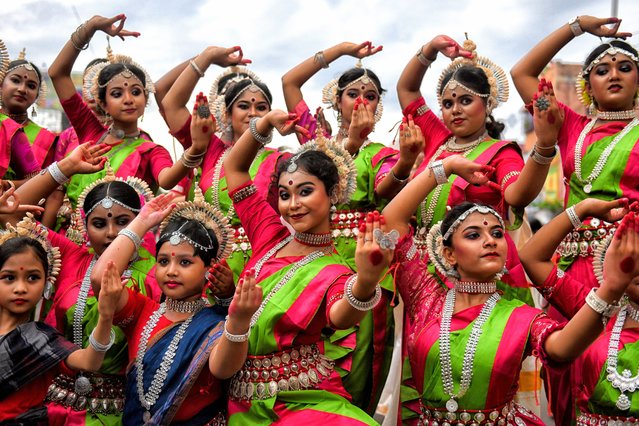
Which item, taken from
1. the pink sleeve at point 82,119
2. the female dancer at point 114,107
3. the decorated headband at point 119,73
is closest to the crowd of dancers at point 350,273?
the female dancer at point 114,107

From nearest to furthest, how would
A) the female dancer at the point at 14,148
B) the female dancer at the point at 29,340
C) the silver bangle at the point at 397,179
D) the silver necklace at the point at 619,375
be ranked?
the silver necklace at the point at 619,375, the female dancer at the point at 29,340, the silver bangle at the point at 397,179, the female dancer at the point at 14,148

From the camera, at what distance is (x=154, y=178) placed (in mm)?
6062

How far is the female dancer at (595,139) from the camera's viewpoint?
4.61m

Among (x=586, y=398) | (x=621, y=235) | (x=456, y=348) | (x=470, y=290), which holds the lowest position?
(x=586, y=398)

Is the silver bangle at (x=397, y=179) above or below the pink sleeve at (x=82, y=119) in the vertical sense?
below

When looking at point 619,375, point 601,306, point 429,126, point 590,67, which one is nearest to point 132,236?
point 429,126

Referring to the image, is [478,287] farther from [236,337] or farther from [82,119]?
[82,119]

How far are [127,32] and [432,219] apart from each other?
113 inches

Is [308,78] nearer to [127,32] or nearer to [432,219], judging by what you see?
[127,32]

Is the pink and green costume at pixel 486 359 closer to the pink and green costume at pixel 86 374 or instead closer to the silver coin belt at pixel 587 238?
the silver coin belt at pixel 587 238

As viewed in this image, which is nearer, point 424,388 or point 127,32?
point 424,388

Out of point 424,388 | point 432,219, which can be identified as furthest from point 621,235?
point 432,219

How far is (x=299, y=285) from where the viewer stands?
4074mm

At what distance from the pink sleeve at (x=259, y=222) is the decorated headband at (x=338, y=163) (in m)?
0.36
